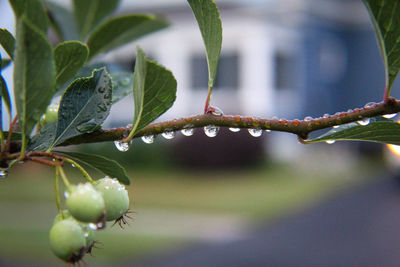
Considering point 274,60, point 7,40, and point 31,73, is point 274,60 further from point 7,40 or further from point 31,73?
point 31,73

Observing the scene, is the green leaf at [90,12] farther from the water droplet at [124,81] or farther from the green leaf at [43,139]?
the green leaf at [43,139]

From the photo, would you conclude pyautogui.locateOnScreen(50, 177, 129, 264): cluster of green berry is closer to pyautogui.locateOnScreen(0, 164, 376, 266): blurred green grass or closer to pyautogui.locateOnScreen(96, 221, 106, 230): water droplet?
pyautogui.locateOnScreen(96, 221, 106, 230): water droplet

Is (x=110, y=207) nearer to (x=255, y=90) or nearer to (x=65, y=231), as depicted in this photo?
(x=65, y=231)

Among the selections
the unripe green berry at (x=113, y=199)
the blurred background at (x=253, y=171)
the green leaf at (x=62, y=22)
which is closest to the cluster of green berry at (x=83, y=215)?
the unripe green berry at (x=113, y=199)

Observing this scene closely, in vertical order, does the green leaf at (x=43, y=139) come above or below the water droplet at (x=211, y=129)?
below

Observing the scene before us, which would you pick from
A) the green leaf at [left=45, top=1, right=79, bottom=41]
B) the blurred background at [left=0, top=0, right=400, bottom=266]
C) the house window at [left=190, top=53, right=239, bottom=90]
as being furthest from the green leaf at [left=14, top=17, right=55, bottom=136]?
the house window at [left=190, top=53, right=239, bottom=90]

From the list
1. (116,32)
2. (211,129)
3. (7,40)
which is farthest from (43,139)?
(116,32)
